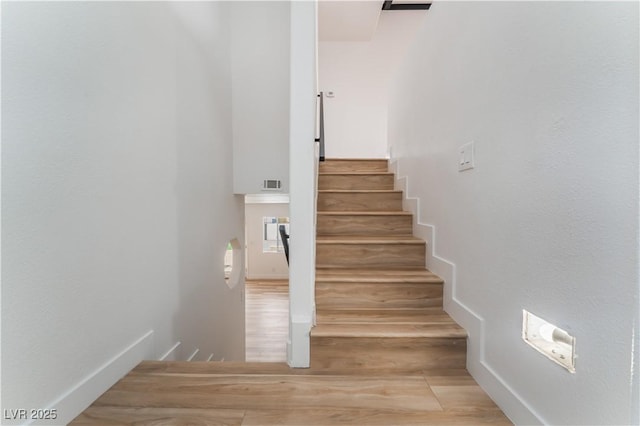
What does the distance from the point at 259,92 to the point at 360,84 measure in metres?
2.10

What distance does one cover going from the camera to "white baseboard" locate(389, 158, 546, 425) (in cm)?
116

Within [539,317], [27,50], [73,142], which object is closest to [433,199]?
[539,317]

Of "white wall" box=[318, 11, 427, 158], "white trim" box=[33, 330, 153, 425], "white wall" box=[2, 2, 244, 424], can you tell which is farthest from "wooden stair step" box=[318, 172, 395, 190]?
"white trim" box=[33, 330, 153, 425]

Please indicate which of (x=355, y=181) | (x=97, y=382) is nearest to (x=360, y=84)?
(x=355, y=181)

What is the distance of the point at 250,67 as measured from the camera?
3.71 meters

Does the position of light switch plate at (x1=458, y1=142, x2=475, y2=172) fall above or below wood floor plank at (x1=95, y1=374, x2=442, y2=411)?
above

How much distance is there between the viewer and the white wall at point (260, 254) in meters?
9.14

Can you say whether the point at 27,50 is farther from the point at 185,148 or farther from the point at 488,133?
the point at 488,133

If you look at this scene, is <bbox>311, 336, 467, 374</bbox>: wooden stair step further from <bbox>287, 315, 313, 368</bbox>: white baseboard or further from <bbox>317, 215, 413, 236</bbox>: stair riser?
<bbox>317, 215, 413, 236</bbox>: stair riser

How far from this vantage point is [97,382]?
1389 millimetres

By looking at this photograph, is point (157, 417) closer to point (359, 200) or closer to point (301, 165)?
point (301, 165)

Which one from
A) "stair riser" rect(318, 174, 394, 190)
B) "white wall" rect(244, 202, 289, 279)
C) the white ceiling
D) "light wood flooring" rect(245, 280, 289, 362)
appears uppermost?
the white ceiling

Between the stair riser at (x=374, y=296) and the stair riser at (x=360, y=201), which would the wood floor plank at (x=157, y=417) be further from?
the stair riser at (x=360, y=201)

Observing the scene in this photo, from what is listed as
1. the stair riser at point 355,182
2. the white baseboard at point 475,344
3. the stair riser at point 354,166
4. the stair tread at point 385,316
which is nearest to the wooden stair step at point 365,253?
the white baseboard at point 475,344
